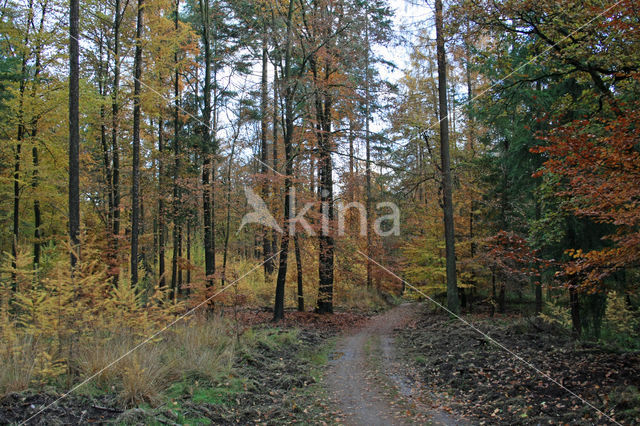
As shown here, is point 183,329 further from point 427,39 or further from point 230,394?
point 427,39

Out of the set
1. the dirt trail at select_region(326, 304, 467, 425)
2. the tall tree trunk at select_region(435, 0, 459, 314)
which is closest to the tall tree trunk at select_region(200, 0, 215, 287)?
the dirt trail at select_region(326, 304, 467, 425)

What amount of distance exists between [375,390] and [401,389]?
458 millimetres

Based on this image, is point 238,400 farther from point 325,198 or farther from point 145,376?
point 325,198

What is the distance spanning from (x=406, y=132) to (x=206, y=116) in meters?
7.49

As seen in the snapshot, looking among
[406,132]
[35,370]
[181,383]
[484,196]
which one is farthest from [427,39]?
[35,370]

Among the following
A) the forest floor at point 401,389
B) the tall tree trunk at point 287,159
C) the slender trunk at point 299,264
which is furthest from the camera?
the slender trunk at point 299,264

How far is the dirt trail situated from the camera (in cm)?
535

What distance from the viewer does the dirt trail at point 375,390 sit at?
5.35 meters

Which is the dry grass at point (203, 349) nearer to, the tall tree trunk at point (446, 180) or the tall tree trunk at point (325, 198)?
the tall tree trunk at point (325, 198)

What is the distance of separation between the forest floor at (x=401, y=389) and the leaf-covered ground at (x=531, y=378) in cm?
2

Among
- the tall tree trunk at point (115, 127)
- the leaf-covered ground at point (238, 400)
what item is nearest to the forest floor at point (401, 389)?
the leaf-covered ground at point (238, 400)

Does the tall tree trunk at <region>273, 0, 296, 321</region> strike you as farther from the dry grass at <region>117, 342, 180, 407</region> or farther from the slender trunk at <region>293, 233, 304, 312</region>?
the dry grass at <region>117, 342, 180, 407</region>

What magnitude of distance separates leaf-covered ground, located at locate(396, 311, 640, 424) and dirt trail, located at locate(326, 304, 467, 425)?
398 mm

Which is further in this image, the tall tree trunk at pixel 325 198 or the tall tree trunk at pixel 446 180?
the tall tree trunk at pixel 325 198
